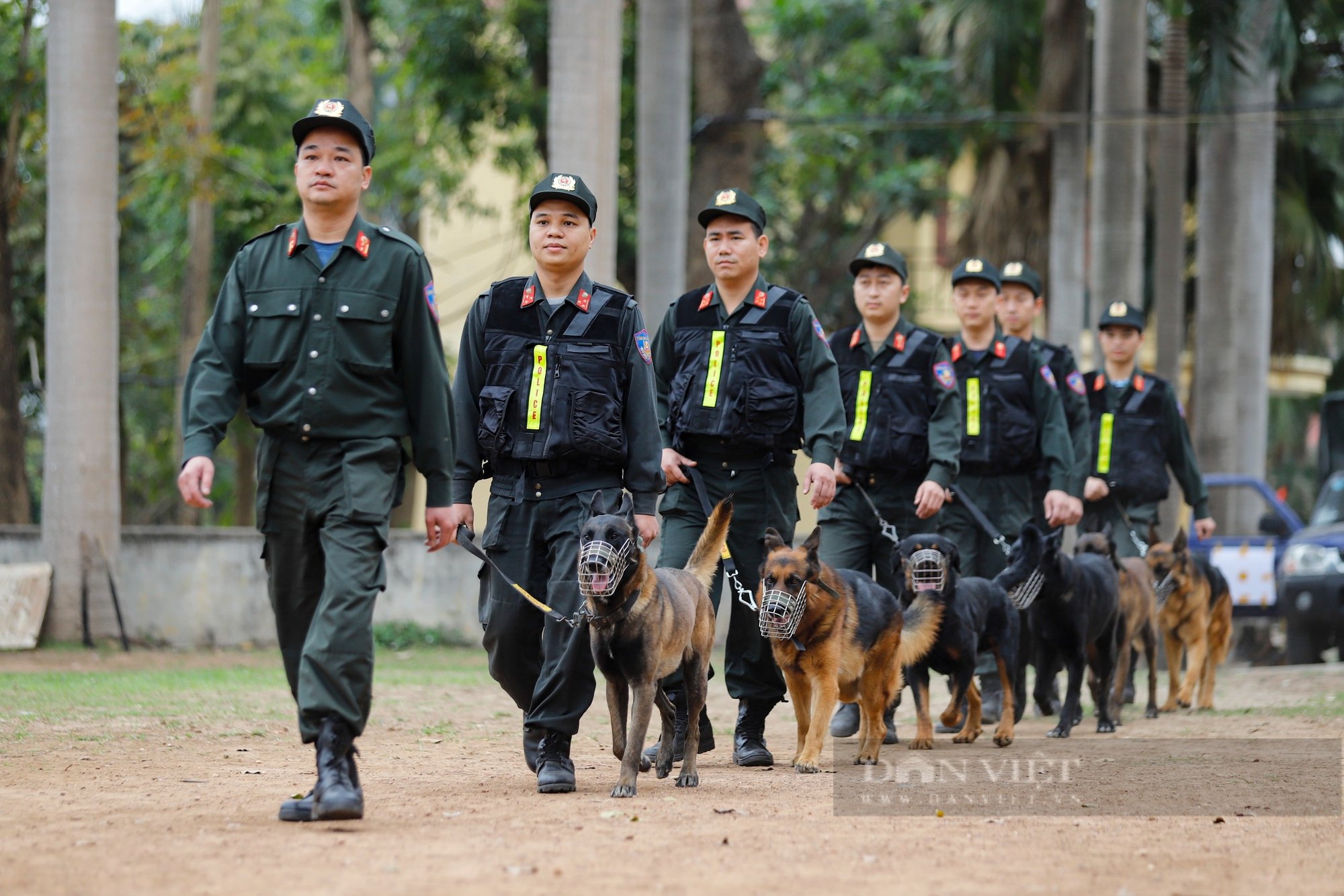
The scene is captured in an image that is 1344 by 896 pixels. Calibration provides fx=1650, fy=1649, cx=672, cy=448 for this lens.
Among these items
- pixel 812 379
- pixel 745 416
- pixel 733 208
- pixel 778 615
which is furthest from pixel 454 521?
pixel 733 208

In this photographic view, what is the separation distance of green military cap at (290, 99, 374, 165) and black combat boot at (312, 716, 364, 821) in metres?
2.03

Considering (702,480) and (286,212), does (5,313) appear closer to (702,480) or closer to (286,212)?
(286,212)

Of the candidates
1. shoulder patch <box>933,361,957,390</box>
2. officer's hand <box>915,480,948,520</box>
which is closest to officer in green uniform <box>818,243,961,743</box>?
shoulder patch <box>933,361,957,390</box>

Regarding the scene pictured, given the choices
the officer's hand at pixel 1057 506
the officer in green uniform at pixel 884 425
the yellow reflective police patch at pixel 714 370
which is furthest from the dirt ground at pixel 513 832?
the yellow reflective police patch at pixel 714 370

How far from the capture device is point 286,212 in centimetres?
2473

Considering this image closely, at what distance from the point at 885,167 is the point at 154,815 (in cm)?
2255

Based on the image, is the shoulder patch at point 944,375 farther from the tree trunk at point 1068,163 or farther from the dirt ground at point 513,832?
the tree trunk at point 1068,163

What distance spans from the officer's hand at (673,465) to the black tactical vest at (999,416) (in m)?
2.90

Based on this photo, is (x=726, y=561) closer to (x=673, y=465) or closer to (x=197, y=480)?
(x=673, y=465)

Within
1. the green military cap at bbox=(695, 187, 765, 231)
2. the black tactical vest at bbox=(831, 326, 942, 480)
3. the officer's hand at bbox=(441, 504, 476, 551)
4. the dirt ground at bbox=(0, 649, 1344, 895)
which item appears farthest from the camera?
the black tactical vest at bbox=(831, 326, 942, 480)

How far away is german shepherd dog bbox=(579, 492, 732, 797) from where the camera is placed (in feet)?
20.3

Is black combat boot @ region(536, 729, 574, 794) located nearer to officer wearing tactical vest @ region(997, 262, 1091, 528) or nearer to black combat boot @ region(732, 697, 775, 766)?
black combat boot @ region(732, 697, 775, 766)

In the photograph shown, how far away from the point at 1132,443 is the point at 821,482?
206 inches

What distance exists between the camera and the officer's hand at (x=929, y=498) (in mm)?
8914
